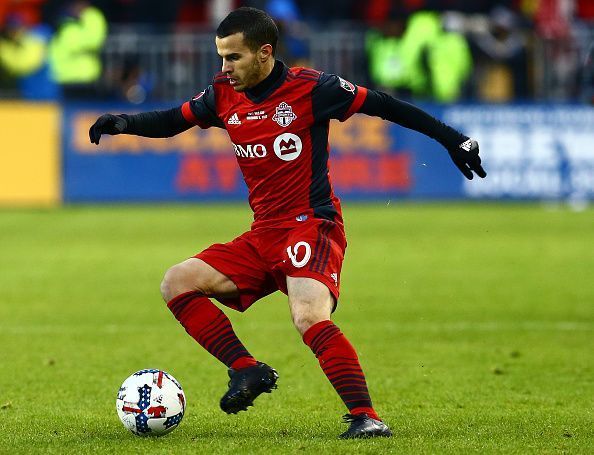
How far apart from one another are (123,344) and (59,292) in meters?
2.98

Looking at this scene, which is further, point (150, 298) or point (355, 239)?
point (355, 239)

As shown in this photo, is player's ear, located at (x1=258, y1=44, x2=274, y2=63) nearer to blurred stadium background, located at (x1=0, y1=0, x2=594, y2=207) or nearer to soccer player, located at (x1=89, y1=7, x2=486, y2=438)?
soccer player, located at (x1=89, y1=7, x2=486, y2=438)

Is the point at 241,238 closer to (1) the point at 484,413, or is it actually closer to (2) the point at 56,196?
(1) the point at 484,413

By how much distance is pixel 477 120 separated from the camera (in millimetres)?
20078

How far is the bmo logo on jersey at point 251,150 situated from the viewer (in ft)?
19.3

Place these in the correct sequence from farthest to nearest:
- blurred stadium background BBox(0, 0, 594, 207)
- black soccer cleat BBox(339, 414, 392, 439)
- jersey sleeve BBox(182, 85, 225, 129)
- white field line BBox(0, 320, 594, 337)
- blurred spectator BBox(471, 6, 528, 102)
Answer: blurred spectator BBox(471, 6, 528, 102) < blurred stadium background BBox(0, 0, 594, 207) < white field line BBox(0, 320, 594, 337) < jersey sleeve BBox(182, 85, 225, 129) < black soccer cleat BBox(339, 414, 392, 439)

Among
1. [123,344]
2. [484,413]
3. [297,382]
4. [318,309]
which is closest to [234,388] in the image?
[318,309]

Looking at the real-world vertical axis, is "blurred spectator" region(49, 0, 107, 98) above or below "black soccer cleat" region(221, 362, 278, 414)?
above

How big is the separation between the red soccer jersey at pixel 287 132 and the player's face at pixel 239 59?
0.44ft

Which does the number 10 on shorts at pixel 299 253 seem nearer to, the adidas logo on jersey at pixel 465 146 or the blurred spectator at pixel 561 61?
the adidas logo on jersey at pixel 465 146

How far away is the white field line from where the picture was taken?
9438mm

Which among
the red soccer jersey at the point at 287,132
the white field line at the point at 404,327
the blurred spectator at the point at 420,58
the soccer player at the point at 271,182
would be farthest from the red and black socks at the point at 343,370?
the blurred spectator at the point at 420,58

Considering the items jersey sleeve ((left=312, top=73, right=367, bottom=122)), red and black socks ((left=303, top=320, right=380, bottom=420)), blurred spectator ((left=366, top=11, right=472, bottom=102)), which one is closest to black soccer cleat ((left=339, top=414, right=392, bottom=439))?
red and black socks ((left=303, top=320, right=380, bottom=420))

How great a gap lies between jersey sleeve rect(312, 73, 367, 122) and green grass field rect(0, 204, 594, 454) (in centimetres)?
139
